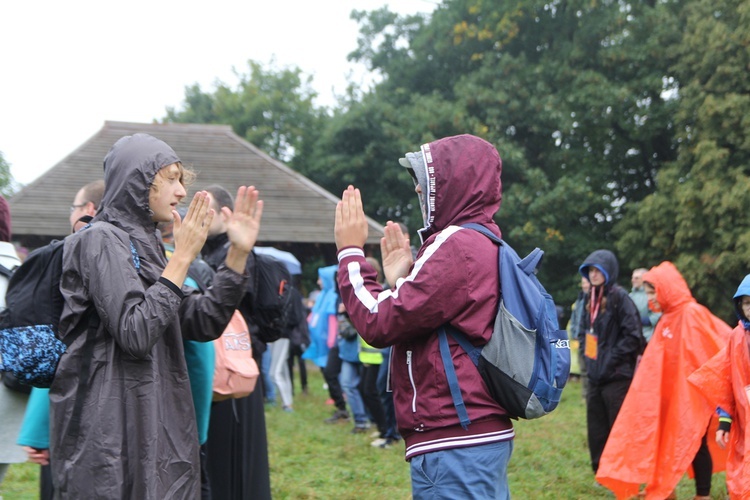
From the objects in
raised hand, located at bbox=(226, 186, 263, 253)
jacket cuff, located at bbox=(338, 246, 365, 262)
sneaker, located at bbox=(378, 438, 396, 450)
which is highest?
raised hand, located at bbox=(226, 186, 263, 253)

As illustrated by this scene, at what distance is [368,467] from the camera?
7.87m

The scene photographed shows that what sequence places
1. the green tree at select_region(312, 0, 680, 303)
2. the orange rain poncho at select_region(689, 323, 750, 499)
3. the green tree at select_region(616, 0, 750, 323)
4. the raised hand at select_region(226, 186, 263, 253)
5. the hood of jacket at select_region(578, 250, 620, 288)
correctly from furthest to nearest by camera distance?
the green tree at select_region(312, 0, 680, 303) → the green tree at select_region(616, 0, 750, 323) → the hood of jacket at select_region(578, 250, 620, 288) → the orange rain poncho at select_region(689, 323, 750, 499) → the raised hand at select_region(226, 186, 263, 253)

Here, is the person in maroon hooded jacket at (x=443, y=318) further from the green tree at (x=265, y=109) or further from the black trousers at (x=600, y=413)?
the green tree at (x=265, y=109)

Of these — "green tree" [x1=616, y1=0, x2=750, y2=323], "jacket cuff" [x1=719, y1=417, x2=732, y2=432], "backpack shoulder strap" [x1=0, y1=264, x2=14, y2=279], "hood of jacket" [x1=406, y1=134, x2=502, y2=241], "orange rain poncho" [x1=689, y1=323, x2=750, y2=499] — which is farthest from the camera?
"green tree" [x1=616, y1=0, x2=750, y2=323]

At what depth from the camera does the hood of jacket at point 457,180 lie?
2.96 m

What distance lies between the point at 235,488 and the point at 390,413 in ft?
14.8

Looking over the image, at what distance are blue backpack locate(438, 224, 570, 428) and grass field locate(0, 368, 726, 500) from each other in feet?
12.9

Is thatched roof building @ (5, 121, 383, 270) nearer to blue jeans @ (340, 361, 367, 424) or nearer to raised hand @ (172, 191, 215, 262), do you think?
blue jeans @ (340, 361, 367, 424)

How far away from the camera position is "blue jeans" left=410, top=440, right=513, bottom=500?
2.76m

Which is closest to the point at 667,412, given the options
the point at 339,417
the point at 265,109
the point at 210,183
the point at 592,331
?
the point at 592,331

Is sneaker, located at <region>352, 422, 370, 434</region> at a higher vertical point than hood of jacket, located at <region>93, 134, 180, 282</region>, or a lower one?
lower

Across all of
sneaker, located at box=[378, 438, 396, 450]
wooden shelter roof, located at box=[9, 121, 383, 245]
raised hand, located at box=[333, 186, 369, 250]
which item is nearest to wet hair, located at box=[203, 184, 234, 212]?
raised hand, located at box=[333, 186, 369, 250]

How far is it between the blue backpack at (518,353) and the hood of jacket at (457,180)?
93 mm

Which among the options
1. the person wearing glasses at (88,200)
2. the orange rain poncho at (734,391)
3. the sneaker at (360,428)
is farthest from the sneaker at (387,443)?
the person wearing glasses at (88,200)
